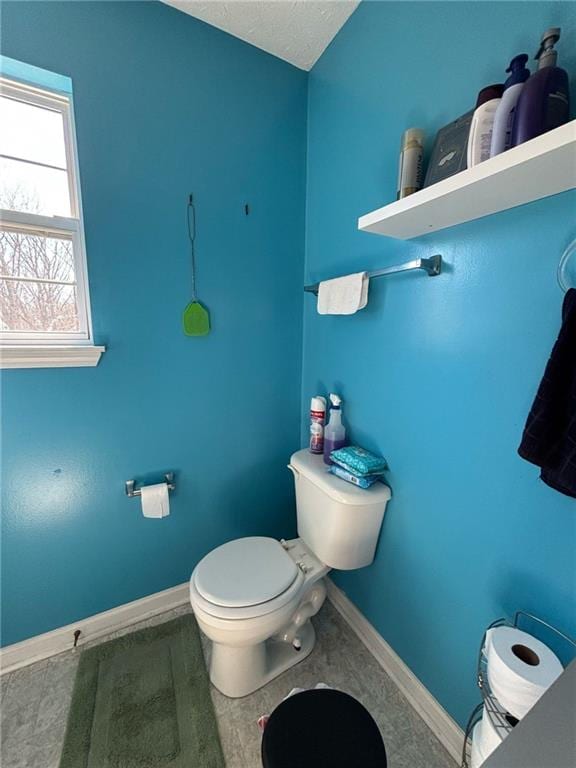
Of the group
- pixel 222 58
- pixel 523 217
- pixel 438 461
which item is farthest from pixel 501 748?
pixel 222 58

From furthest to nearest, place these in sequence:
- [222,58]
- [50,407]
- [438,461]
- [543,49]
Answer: [222,58] → [50,407] → [438,461] → [543,49]

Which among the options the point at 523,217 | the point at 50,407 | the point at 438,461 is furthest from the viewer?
the point at 50,407

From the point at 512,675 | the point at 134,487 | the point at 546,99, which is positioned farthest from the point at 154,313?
the point at 512,675

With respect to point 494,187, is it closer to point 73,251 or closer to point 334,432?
point 334,432

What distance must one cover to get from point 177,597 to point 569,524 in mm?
1611

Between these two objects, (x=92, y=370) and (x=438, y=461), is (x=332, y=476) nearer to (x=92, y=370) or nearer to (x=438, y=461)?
(x=438, y=461)

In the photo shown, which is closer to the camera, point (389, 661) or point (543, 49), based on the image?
point (543, 49)

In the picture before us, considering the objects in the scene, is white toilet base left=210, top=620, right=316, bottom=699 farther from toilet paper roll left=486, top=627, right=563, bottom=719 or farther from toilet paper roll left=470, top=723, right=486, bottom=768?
toilet paper roll left=486, top=627, right=563, bottom=719

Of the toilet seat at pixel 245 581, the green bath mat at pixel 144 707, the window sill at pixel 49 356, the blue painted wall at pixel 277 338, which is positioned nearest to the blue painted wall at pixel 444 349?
the blue painted wall at pixel 277 338

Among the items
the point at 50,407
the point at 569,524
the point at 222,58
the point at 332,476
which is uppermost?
the point at 222,58

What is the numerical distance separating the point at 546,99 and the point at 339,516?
1.23m

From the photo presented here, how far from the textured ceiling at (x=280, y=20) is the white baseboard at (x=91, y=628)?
7.95 ft

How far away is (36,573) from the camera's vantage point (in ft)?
4.15

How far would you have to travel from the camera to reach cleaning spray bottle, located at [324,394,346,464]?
1.37m
